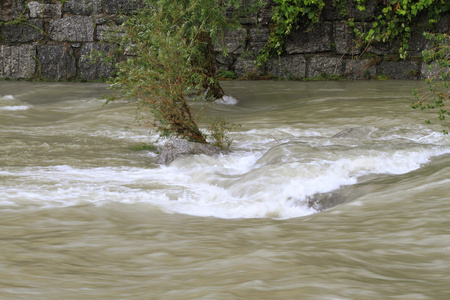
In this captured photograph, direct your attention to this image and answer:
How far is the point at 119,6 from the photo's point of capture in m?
11.6

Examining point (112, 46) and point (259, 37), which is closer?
point (259, 37)

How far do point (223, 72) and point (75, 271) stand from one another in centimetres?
932

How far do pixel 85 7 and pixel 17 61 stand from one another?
181 cm

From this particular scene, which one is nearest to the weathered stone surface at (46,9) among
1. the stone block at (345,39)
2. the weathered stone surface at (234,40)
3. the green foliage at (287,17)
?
the weathered stone surface at (234,40)

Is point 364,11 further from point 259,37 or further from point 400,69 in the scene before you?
point 259,37

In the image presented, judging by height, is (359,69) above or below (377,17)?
below

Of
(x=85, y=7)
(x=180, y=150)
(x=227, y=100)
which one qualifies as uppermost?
(x=85, y=7)

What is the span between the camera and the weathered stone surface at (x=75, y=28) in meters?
11.6

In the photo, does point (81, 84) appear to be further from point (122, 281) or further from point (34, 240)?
point (122, 281)

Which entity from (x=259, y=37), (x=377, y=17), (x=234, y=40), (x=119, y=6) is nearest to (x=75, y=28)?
(x=119, y=6)

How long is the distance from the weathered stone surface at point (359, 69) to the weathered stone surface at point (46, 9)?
5.75 metres

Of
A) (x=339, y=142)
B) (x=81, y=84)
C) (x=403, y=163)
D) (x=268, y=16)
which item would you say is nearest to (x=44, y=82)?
(x=81, y=84)

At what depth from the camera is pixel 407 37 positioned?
11.0 meters

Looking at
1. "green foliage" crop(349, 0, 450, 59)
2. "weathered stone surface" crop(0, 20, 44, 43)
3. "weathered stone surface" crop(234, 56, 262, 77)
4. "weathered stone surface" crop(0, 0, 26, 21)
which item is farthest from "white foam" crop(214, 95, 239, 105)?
"weathered stone surface" crop(0, 0, 26, 21)
